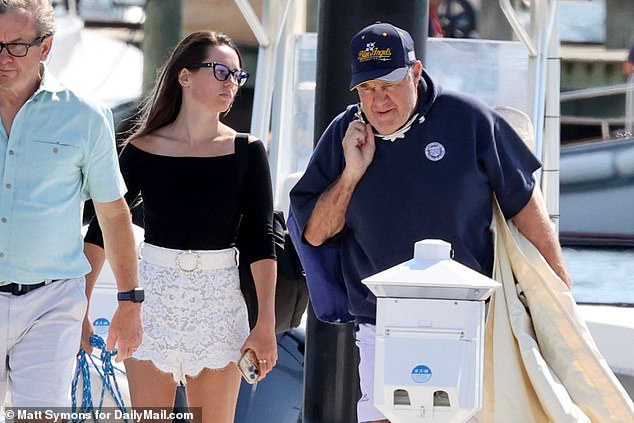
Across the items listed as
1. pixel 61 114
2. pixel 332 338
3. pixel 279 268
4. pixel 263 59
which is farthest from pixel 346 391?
pixel 263 59

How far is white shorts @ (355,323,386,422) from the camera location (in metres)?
4.30

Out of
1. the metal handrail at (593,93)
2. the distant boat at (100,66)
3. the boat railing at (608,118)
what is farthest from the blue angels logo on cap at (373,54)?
the metal handrail at (593,93)

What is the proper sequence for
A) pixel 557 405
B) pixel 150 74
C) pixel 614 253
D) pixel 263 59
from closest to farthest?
pixel 557 405
pixel 263 59
pixel 150 74
pixel 614 253

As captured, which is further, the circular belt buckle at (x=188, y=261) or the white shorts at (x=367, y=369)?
the circular belt buckle at (x=188, y=261)

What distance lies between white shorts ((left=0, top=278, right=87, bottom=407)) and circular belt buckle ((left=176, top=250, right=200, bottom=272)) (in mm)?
503

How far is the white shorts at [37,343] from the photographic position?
163 inches

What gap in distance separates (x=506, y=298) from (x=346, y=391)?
1.18m

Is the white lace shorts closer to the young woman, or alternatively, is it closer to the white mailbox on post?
the young woman

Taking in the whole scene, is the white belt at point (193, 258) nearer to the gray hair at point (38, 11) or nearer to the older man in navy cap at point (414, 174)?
the older man in navy cap at point (414, 174)

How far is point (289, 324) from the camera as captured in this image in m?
5.13

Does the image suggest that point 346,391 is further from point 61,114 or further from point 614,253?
point 614,253

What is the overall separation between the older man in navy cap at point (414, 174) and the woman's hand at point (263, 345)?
1.16 ft

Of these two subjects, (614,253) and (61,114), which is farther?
(614,253)

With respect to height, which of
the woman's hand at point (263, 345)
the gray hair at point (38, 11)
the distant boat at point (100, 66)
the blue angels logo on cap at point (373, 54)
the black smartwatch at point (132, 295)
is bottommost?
the woman's hand at point (263, 345)
